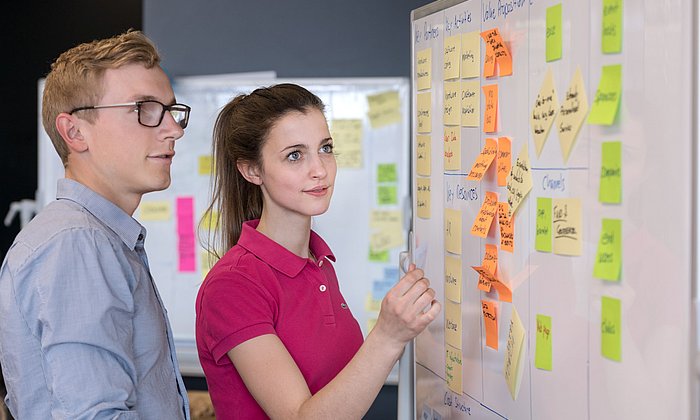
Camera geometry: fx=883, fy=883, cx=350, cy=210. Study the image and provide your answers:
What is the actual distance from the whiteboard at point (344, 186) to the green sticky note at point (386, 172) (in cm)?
1

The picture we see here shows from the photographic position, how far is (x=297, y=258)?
6.05 feet

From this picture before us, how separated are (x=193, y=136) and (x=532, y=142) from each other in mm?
2456

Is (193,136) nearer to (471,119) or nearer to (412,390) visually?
(412,390)

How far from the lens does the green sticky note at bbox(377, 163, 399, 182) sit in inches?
144

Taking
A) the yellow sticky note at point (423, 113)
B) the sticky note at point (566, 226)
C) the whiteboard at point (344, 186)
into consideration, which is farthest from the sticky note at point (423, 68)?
the whiteboard at point (344, 186)

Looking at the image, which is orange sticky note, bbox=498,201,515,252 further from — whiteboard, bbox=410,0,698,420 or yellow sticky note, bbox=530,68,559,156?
yellow sticky note, bbox=530,68,559,156

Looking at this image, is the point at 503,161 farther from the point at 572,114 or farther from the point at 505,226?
the point at 572,114

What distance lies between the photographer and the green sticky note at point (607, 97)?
120 centimetres

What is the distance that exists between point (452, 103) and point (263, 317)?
569mm

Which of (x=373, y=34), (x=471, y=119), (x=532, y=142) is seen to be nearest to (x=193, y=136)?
(x=373, y=34)

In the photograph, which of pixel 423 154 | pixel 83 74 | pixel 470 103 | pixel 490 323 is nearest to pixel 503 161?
pixel 470 103

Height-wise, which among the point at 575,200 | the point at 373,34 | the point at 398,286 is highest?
the point at 373,34

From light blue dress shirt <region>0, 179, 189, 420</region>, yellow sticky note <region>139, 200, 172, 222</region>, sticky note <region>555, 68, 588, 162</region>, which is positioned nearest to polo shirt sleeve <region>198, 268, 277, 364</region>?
light blue dress shirt <region>0, 179, 189, 420</region>

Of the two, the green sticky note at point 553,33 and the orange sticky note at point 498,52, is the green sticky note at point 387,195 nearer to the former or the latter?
the orange sticky note at point 498,52
